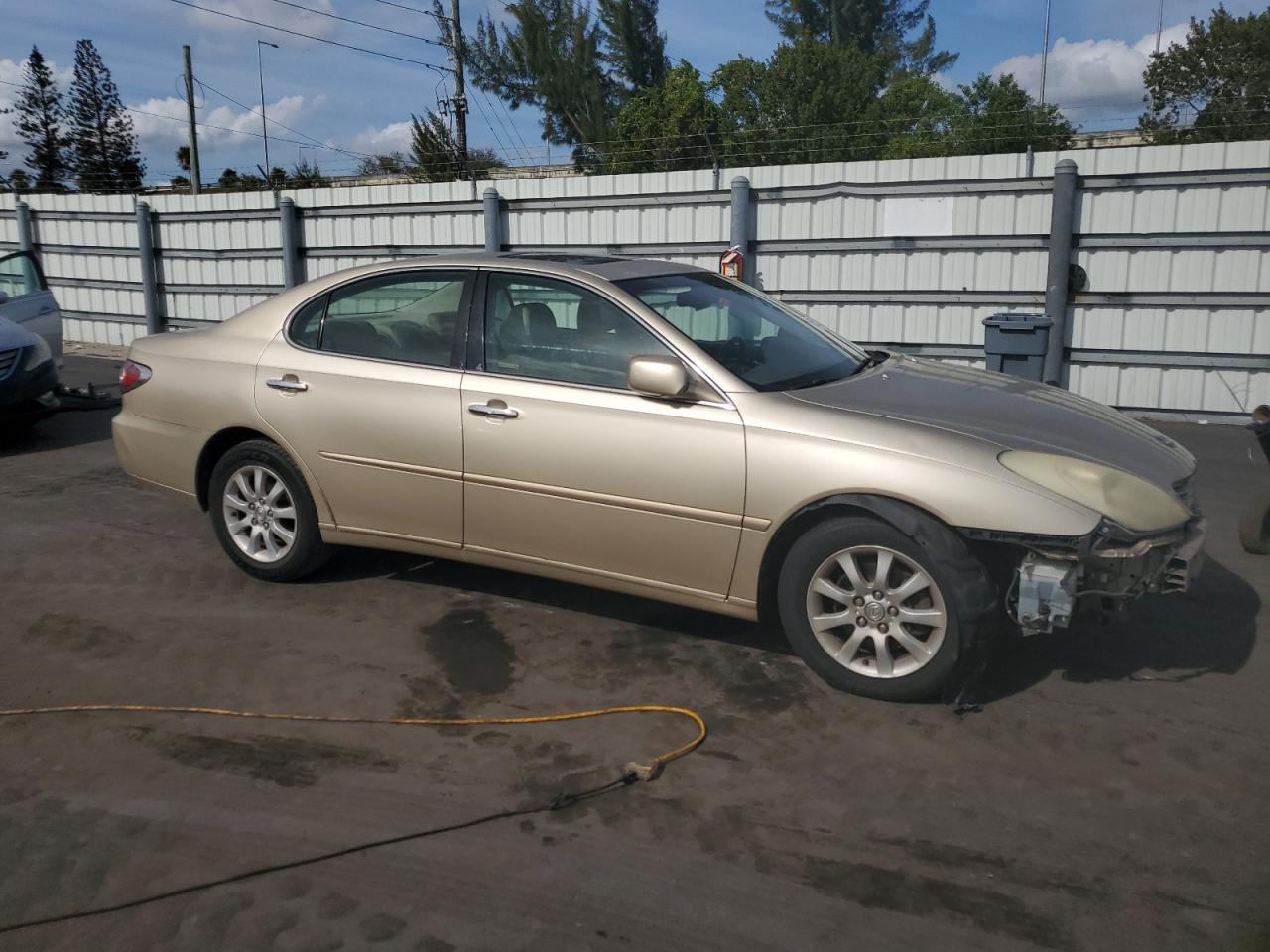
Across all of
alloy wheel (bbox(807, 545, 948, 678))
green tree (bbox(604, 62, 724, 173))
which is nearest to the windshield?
alloy wheel (bbox(807, 545, 948, 678))

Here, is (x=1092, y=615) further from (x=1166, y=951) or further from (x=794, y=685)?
(x=1166, y=951)

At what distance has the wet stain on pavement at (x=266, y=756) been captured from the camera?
3.60 m

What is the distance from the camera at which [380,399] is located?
16.3 ft

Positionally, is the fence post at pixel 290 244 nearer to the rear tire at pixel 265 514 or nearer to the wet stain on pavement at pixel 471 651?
the rear tire at pixel 265 514

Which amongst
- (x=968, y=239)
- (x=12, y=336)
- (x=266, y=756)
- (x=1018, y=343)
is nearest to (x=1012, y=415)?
(x=266, y=756)

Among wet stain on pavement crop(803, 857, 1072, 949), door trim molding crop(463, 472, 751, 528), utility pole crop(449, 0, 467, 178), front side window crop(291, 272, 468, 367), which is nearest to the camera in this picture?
wet stain on pavement crop(803, 857, 1072, 949)

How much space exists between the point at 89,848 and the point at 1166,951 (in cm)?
284

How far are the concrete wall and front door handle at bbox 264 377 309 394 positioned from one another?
760 centimetres

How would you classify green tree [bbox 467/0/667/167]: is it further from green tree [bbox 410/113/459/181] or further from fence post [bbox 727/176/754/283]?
fence post [bbox 727/176/754/283]

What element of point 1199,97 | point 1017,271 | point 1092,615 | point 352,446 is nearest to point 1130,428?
point 1092,615

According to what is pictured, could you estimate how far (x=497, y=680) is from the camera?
435 cm

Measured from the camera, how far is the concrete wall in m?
10.1

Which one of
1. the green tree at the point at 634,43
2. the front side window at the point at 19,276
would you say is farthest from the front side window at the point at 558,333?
the green tree at the point at 634,43

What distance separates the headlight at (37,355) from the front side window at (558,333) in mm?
5837
